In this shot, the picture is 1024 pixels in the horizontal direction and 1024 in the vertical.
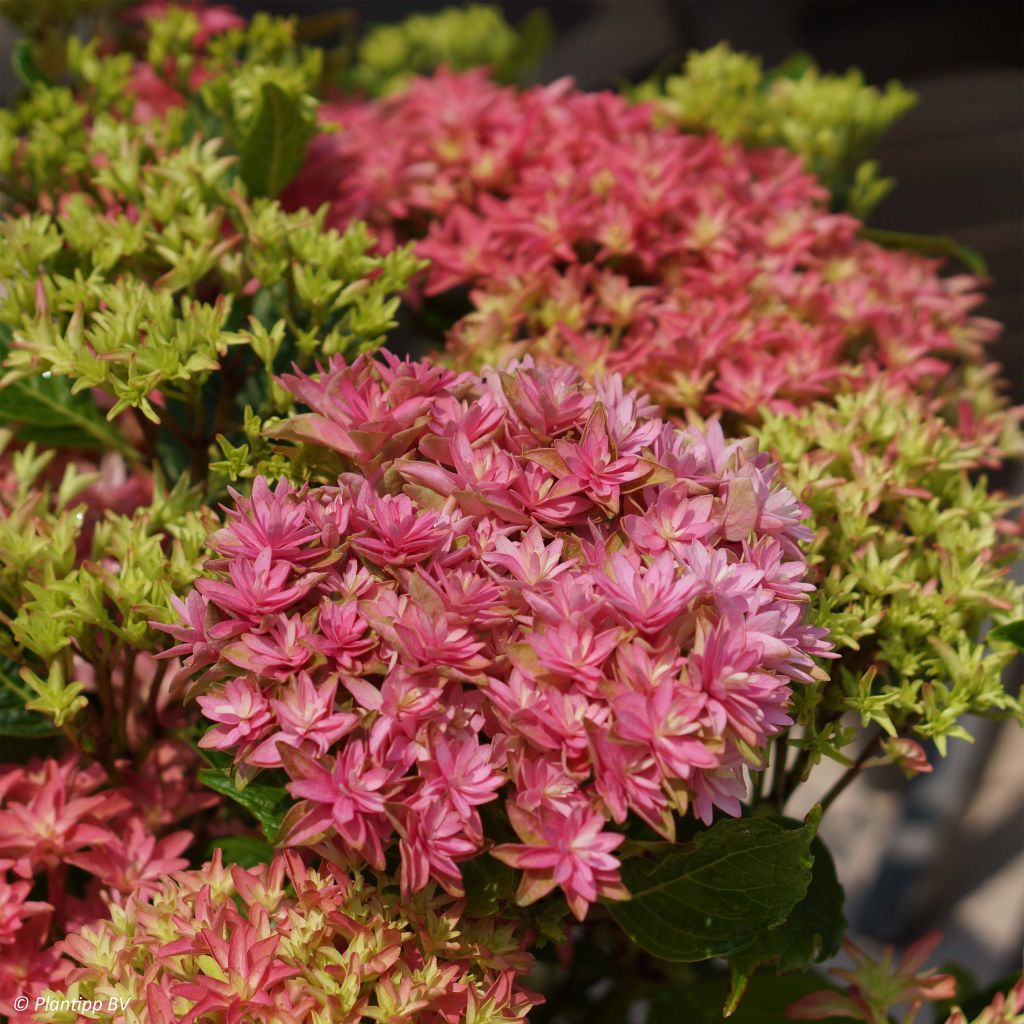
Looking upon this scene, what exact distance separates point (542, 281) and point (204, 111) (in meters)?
0.31

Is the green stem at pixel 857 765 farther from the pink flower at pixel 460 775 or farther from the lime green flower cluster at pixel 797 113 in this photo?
the lime green flower cluster at pixel 797 113

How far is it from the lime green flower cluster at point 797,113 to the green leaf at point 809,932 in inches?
24.6

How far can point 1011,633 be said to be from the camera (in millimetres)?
613

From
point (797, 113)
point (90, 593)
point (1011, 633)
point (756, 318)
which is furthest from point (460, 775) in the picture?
point (797, 113)

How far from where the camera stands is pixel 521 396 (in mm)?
538

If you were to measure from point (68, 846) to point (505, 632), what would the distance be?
0.28 metres

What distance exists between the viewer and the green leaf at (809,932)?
58 centimetres

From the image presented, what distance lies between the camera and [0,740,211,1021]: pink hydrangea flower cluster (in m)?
0.57

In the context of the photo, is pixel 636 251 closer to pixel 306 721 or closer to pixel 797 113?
pixel 797 113

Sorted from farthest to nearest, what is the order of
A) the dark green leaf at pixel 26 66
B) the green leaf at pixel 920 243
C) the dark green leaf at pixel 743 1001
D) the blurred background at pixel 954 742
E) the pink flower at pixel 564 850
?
the blurred background at pixel 954 742, the green leaf at pixel 920 243, the dark green leaf at pixel 26 66, the dark green leaf at pixel 743 1001, the pink flower at pixel 564 850

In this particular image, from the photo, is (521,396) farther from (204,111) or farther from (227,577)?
(204,111)

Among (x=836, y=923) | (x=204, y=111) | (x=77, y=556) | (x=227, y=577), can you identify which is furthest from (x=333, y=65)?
(x=836, y=923)

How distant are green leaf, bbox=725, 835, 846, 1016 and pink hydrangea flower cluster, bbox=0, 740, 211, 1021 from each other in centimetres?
30

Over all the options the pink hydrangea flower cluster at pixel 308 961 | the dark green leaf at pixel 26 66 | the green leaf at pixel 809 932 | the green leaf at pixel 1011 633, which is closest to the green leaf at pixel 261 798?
the pink hydrangea flower cluster at pixel 308 961
